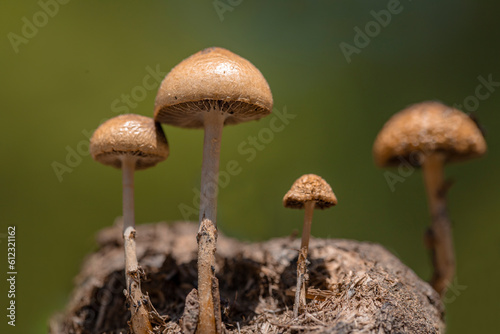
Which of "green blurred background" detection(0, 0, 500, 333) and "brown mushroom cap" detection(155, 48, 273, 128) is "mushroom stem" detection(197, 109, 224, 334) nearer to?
"brown mushroom cap" detection(155, 48, 273, 128)

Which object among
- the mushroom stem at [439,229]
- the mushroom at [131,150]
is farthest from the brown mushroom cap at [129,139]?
the mushroom stem at [439,229]

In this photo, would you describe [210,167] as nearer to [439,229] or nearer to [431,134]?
[431,134]

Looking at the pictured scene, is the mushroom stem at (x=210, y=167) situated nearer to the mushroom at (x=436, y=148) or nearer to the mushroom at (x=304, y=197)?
the mushroom at (x=304, y=197)

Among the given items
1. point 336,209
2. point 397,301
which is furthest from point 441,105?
point 336,209

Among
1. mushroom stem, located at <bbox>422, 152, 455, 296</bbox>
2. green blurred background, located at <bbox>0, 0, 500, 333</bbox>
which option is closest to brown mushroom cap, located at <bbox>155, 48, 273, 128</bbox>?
mushroom stem, located at <bbox>422, 152, 455, 296</bbox>

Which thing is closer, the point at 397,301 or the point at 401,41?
the point at 397,301

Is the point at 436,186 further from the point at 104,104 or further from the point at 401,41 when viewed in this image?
the point at 104,104
